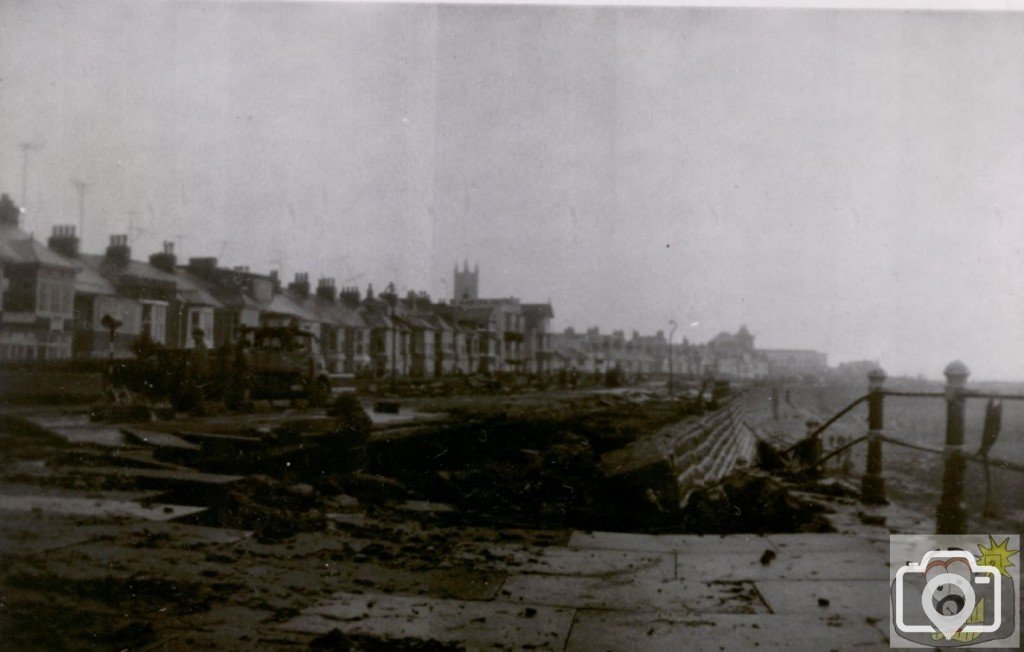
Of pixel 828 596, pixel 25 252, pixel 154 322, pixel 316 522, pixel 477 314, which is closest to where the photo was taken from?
pixel 828 596

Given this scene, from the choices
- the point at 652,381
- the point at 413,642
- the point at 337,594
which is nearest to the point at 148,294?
the point at 337,594

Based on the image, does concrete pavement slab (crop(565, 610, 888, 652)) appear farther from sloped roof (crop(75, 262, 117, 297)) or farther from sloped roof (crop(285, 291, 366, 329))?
sloped roof (crop(285, 291, 366, 329))

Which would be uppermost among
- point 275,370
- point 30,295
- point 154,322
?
point 30,295

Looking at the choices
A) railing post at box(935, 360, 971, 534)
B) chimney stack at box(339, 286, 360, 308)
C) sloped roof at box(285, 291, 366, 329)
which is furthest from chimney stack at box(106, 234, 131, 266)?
railing post at box(935, 360, 971, 534)

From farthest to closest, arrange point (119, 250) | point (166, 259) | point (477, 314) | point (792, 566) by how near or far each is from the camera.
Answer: point (477, 314)
point (166, 259)
point (119, 250)
point (792, 566)

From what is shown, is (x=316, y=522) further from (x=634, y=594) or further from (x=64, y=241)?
(x=64, y=241)

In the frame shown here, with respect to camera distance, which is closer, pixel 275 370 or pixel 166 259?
pixel 166 259

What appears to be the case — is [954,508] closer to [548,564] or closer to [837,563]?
[837,563]

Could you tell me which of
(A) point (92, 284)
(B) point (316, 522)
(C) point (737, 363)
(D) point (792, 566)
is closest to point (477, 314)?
(A) point (92, 284)
